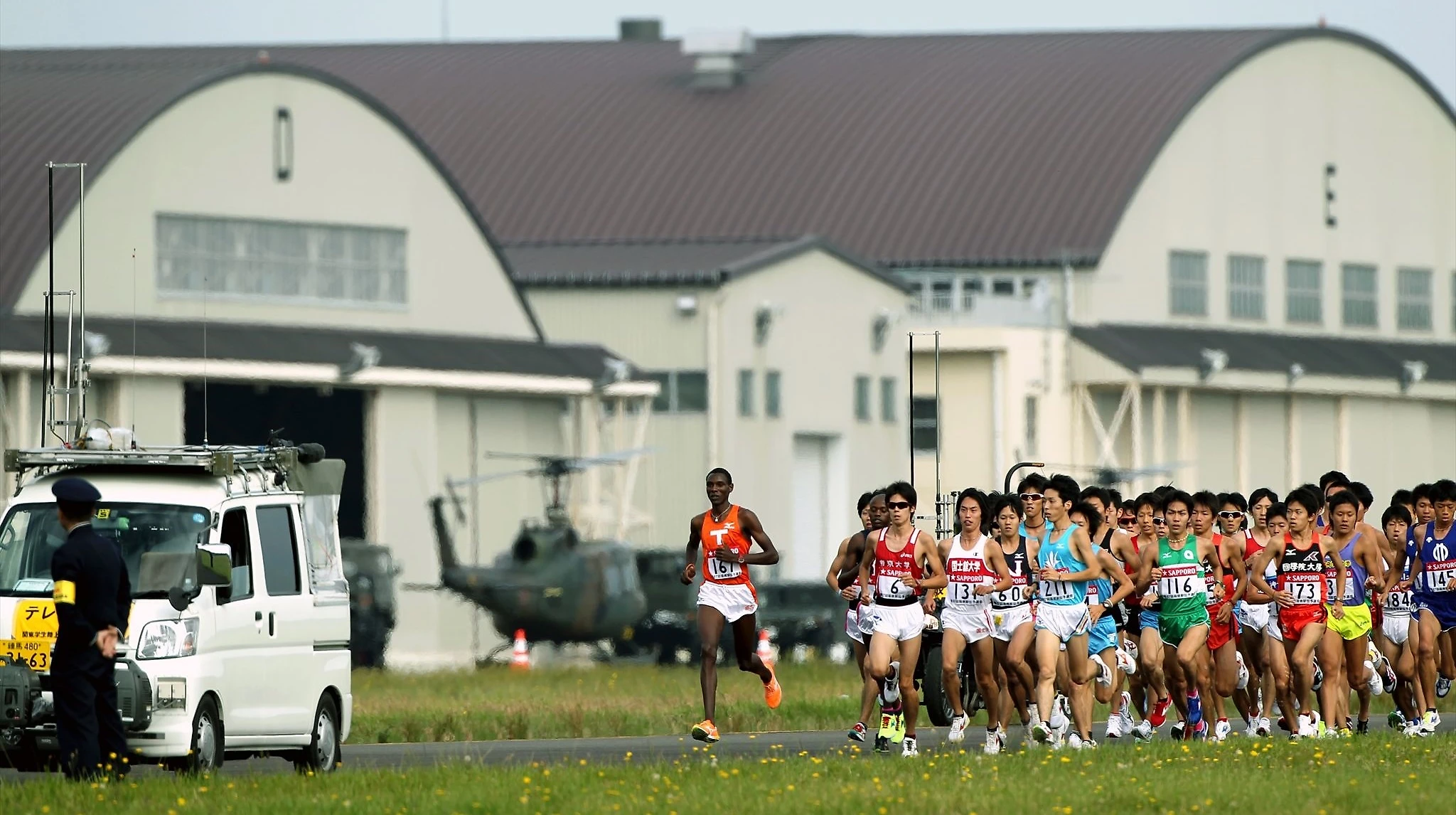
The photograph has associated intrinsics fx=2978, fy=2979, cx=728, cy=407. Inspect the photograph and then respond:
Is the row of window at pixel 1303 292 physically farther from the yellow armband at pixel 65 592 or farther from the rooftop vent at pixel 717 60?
the yellow armband at pixel 65 592

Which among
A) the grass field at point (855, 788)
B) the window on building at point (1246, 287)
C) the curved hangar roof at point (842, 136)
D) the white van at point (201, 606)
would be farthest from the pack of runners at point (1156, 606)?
the window on building at point (1246, 287)

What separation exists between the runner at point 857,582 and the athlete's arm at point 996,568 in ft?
3.14

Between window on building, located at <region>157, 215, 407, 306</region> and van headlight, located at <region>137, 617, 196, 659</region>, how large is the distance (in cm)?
2785

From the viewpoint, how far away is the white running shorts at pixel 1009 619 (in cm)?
2059

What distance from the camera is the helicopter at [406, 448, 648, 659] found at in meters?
48.7

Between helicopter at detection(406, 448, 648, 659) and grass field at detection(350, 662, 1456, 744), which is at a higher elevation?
helicopter at detection(406, 448, 648, 659)

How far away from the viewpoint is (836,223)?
65000 millimetres

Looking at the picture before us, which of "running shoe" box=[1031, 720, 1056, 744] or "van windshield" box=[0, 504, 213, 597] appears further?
"running shoe" box=[1031, 720, 1056, 744]

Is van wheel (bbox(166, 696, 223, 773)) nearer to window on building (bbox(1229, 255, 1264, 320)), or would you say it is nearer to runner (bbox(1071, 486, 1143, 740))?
runner (bbox(1071, 486, 1143, 740))

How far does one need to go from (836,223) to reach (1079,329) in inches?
262

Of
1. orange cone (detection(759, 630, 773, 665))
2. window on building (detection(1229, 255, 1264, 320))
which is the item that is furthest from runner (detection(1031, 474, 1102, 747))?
window on building (detection(1229, 255, 1264, 320))

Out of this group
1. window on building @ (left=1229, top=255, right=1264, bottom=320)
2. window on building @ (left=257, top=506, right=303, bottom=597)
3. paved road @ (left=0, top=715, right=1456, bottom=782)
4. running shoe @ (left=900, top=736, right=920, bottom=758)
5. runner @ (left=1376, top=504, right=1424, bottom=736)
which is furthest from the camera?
window on building @ (left=1229, top=255, right=1264, bottom=320)

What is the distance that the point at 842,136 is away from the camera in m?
67.0

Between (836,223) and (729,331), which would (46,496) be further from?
(836,223)
